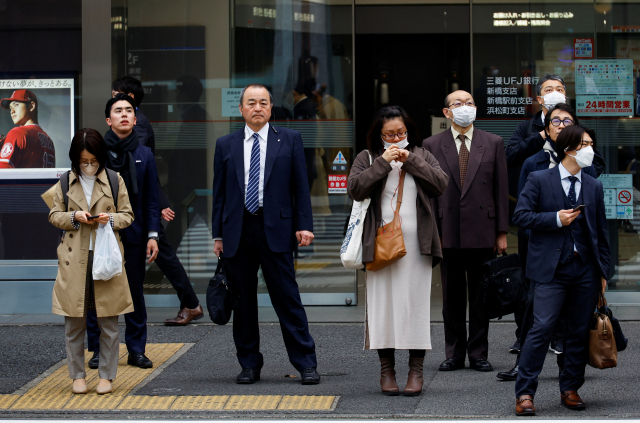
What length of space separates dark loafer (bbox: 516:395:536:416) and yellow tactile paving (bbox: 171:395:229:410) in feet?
5.81

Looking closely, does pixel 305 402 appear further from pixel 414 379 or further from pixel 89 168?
pixel 89 168

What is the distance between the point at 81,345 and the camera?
18.1 ft

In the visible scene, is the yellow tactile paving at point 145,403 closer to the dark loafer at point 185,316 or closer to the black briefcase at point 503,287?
the black briefcase at point 503,287

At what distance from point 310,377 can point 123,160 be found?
2.07 meters

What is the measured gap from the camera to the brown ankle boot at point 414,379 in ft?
17.5

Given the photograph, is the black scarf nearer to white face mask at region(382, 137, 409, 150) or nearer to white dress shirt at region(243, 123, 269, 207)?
white dress shirt at region(243, 123, 269, 207)

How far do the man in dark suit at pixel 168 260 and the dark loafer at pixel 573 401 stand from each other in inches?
137

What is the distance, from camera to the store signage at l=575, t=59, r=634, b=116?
8.43 meters

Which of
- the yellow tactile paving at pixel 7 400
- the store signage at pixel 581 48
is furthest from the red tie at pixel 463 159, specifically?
the yellow tactile paving at pixel 7 400

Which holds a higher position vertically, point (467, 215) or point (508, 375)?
point (467, 215)

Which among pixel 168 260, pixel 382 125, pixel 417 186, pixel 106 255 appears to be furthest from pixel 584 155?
pixel 168 260


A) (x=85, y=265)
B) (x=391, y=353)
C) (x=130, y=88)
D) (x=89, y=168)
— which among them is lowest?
(x=391, y=353)

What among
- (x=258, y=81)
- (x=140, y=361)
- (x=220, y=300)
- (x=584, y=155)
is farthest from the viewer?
(x=258, y=81)

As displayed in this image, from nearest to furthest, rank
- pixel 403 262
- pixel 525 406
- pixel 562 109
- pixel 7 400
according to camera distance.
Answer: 1. pixel 525 406
2. pixel 403 262
3. pixel 7 400
4. pixel 562 109
